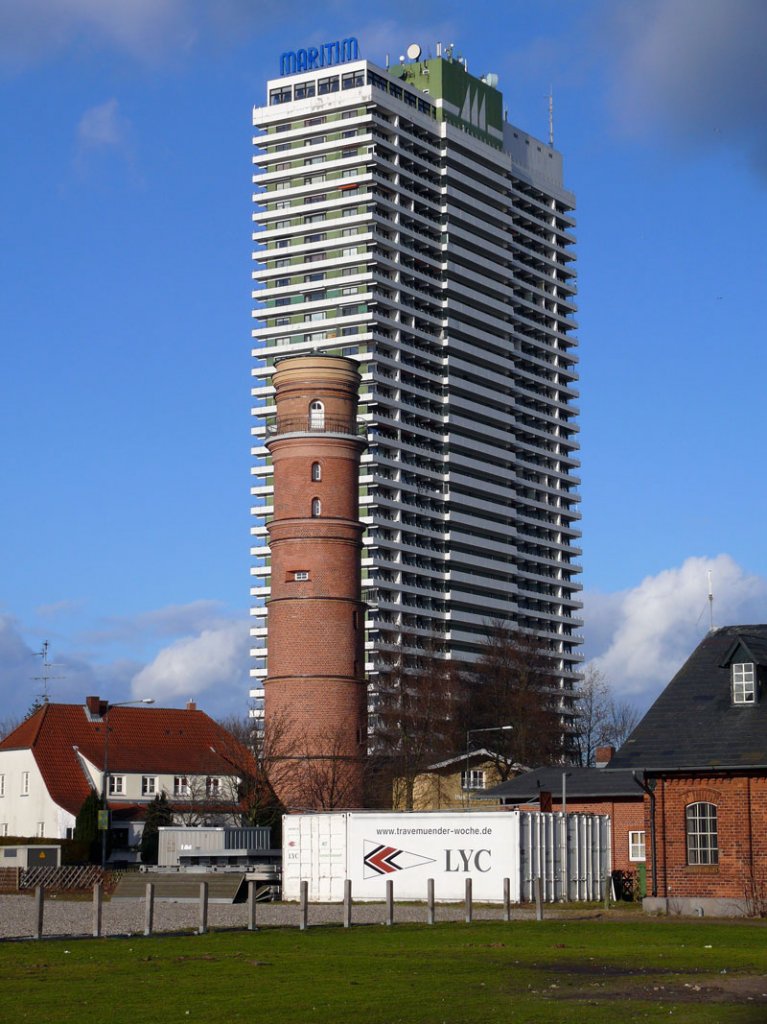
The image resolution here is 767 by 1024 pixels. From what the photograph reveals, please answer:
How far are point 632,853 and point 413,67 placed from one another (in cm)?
12874

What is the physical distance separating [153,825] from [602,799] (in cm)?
3152

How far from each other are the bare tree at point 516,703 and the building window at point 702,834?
58297 mm

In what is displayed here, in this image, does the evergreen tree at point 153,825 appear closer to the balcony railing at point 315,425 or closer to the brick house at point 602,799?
the balcony railing at point 315,425

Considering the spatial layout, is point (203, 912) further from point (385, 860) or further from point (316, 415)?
point (316, 415)

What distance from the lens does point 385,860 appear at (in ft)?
156

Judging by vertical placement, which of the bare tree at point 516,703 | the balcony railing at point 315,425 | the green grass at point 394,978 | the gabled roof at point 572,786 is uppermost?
the balcony railing at point 315,425

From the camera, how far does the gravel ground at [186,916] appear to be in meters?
35.1

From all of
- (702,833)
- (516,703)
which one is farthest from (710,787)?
(516,703)

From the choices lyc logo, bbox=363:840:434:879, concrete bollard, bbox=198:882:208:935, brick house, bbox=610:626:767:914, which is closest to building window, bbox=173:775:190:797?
lyc logo, bbox=363:840:434:879

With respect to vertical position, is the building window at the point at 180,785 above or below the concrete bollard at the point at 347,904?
above

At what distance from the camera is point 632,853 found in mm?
51281

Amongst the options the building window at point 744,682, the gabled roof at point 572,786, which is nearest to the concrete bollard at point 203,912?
the building window at point 744,682

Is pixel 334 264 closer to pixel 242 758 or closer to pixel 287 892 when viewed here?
pixel 242 758

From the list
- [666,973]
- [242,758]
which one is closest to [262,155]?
[242,758]
